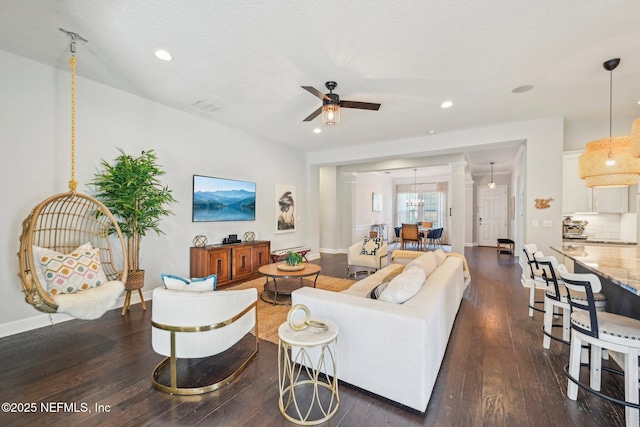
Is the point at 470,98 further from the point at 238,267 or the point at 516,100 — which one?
the point at 238,267

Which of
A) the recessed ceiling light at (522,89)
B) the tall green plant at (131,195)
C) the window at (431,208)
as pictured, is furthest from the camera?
the window at (431,208)

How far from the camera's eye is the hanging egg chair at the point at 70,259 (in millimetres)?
2412

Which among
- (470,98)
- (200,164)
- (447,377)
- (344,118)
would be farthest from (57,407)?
(470,98)

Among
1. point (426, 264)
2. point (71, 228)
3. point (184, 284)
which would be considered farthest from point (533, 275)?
point (71, 228)

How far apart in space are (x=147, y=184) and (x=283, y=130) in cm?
277

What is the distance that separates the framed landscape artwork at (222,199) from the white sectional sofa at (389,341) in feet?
10.9

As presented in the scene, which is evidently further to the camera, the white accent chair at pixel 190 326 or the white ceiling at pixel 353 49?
the white ceiling at pixel 353 49

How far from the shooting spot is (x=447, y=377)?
2182 mm

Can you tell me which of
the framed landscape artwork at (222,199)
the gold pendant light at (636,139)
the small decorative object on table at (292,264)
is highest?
the gold pendant light at (636,139)

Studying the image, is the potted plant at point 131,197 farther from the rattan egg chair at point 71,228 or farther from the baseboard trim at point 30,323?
the baseboard trim at point 30,323

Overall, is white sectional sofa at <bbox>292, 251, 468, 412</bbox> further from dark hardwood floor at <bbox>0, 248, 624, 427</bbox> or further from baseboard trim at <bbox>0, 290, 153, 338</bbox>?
baseboard trim at <bbox>0, 290, 153, 338</bbox>

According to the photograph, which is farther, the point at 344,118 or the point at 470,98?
the point at 344,118

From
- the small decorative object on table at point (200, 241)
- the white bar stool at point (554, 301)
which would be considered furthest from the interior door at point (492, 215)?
the small decorative object on table at point (200, 241)

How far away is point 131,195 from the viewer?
3.43 m
